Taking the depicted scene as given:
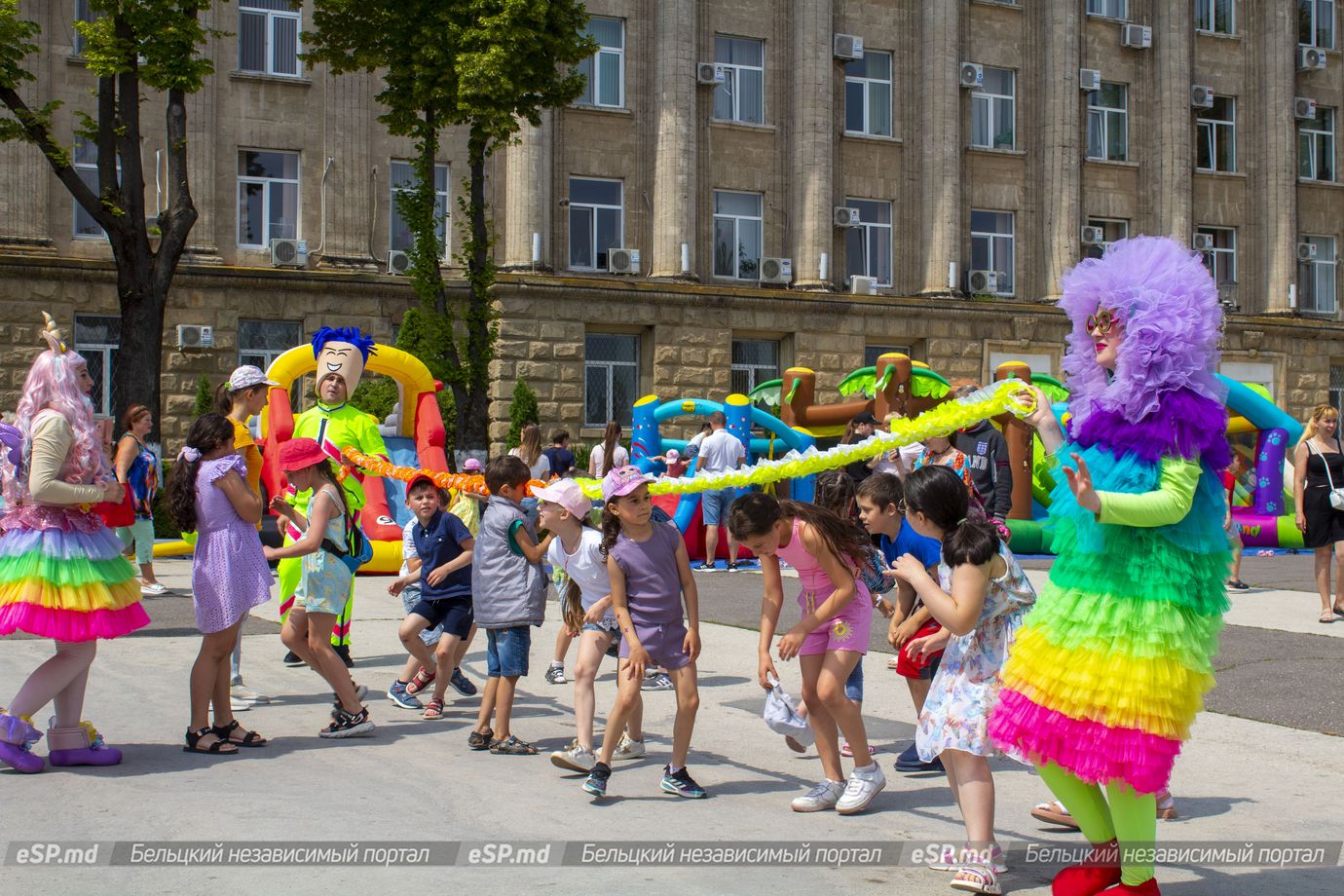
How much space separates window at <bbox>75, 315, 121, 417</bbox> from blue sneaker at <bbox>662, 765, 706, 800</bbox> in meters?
20.3

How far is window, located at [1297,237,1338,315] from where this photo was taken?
33906mm

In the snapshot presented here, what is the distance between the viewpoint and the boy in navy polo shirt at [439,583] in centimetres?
865

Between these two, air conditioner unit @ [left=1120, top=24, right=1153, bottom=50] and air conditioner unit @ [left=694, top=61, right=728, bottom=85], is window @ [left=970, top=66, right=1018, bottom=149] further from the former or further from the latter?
air conditioner unit @ [left=694, top=61, right=728, bottom=85]

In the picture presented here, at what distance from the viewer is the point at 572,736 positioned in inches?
323

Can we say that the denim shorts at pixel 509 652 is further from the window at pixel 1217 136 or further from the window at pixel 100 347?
the window at pixel 1217 136

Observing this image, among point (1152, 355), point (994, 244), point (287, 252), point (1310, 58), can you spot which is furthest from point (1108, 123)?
point (1152, 355)

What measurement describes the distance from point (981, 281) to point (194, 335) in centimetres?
1552

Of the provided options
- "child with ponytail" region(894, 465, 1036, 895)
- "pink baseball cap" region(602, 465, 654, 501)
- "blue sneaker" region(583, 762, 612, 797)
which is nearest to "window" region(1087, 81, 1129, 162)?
"pink baseball cap" region(602, 465, 654, 501)

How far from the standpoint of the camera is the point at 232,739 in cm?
761

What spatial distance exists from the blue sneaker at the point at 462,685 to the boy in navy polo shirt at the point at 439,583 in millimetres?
522

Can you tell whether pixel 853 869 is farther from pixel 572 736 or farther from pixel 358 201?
pixel 358 201

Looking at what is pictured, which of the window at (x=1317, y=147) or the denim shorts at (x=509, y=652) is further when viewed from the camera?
the window at (x=1317, y=147)

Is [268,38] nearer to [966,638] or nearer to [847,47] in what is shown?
[847,47]

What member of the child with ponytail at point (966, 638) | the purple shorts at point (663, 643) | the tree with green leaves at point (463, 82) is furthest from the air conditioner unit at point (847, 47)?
the child with ponytail at point (966, 638)
